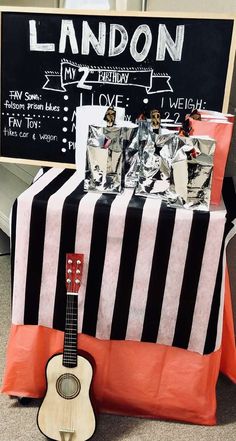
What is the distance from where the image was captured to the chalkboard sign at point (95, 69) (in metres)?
1.72

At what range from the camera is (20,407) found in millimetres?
1791

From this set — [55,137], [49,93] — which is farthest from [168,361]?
[49,93]

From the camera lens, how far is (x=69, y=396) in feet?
5.28

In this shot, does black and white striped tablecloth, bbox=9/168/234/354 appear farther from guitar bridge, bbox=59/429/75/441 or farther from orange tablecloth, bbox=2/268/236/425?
guitar bridge, bbox=59/429/75/441

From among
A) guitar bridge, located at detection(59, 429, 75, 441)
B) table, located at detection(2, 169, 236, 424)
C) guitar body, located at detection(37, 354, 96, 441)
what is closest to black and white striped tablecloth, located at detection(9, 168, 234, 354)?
table, located at detection(2, 169, 236, 424)

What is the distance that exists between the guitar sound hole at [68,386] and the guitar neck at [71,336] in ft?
0.13

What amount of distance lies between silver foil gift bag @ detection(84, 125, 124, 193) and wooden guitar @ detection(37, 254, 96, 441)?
38 centimetres

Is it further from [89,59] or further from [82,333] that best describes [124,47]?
[82,333]

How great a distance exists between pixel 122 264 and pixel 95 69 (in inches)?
28.1

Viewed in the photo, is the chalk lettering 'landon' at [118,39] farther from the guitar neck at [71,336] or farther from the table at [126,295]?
the guitar neck at [71,336]

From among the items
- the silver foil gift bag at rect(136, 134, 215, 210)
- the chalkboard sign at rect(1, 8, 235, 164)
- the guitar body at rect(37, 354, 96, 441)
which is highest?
the chalkboard sign at rect(1, 8, 235, 164)

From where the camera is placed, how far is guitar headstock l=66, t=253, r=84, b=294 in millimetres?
1561

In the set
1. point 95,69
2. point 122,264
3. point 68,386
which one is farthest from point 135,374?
point 95,69

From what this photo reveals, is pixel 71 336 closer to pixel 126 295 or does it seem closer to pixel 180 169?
pixel 126 295
